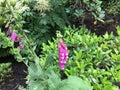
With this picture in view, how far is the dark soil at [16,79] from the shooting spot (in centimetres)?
343

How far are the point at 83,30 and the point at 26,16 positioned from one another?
0.75 m

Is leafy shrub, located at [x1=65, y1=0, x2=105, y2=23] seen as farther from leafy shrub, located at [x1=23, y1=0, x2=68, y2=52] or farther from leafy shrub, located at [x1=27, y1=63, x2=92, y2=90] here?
leafy shrub, located at [x1=27, y1=63, x2=92, y2=90]

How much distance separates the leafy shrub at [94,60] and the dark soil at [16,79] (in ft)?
2.23

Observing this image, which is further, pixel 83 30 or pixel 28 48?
pixel 83 30

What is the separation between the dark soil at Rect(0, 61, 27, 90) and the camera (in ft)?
11.3

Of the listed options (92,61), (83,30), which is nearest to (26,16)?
(83,30)

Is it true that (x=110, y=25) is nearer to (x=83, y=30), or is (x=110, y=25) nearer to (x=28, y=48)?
(x=83, y=30)

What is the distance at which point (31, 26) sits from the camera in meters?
3.66

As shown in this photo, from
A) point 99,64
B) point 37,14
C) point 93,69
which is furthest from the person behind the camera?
point 37,14

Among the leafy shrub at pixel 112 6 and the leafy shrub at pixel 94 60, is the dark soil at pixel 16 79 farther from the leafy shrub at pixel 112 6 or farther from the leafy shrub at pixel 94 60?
the leafy shrub at pixel 112 6

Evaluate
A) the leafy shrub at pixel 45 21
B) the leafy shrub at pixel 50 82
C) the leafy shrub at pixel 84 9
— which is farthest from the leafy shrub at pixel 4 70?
the leafy shrub at pixel 50 82

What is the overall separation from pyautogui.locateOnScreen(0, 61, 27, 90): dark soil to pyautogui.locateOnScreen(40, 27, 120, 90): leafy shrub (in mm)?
679

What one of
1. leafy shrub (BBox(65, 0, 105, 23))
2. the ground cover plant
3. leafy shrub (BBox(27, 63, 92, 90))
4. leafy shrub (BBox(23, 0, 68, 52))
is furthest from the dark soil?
leafy shrub (BBox(27, 63, 92, 90))

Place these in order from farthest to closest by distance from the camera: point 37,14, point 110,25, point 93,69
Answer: point 110,25
point 37,14
point 93,69
